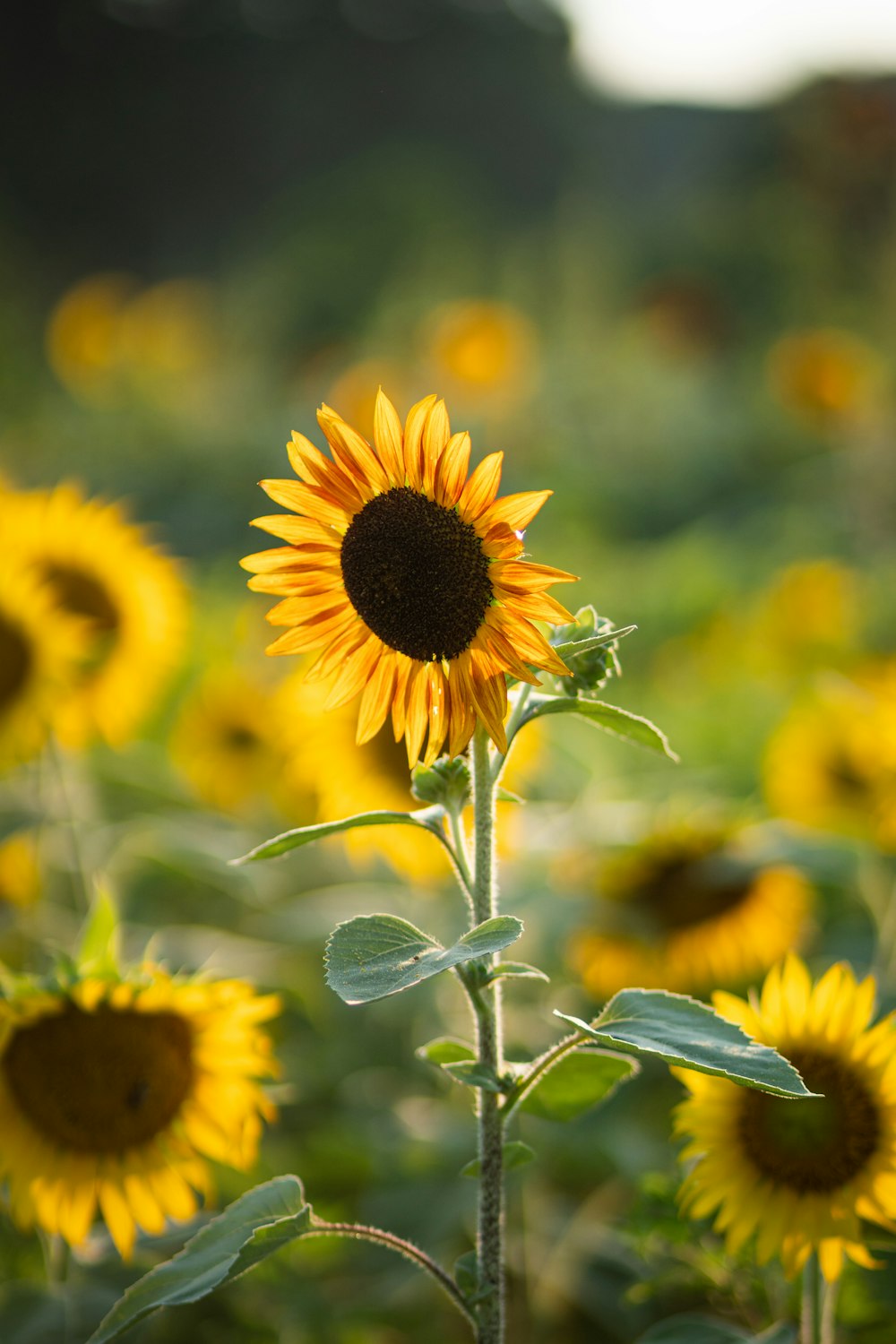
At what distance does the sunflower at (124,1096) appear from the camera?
950 millimetres

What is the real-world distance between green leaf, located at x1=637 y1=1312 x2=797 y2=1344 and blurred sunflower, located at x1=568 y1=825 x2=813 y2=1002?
19.3 inches

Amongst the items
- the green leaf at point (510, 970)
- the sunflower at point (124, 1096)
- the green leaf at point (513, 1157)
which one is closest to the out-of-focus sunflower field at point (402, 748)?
the sunflower at point (124, 1096)

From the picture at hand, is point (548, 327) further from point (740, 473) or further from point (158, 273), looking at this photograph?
point (158, 273)

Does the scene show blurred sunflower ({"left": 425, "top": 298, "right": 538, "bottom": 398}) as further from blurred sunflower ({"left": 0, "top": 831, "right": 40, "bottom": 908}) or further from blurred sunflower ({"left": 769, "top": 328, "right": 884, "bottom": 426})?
blurred sunflower ({"left": 0, "top": 831, "right": 40, "bottom": 908})

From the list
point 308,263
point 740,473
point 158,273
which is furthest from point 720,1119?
point 158,273

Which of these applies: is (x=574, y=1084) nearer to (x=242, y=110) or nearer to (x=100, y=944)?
(x=100, y=944)

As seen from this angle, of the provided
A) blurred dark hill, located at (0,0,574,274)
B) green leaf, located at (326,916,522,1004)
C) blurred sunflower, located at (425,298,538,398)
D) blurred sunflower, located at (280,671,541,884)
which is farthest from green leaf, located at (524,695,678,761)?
blurred dark hill, located at (0,0,574,274)

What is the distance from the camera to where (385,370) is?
5.45 metres

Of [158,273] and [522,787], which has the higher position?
A: [158,273]

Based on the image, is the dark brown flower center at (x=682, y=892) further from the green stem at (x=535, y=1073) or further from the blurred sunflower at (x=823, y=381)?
the blurred sunflower at (x=823, y=381)

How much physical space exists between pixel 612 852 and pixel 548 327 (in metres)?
6.25

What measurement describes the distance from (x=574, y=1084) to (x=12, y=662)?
0.99m

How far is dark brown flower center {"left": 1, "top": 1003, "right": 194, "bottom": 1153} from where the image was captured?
950mm

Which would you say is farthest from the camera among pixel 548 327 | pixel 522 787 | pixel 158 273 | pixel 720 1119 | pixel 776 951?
pixel 158 273
